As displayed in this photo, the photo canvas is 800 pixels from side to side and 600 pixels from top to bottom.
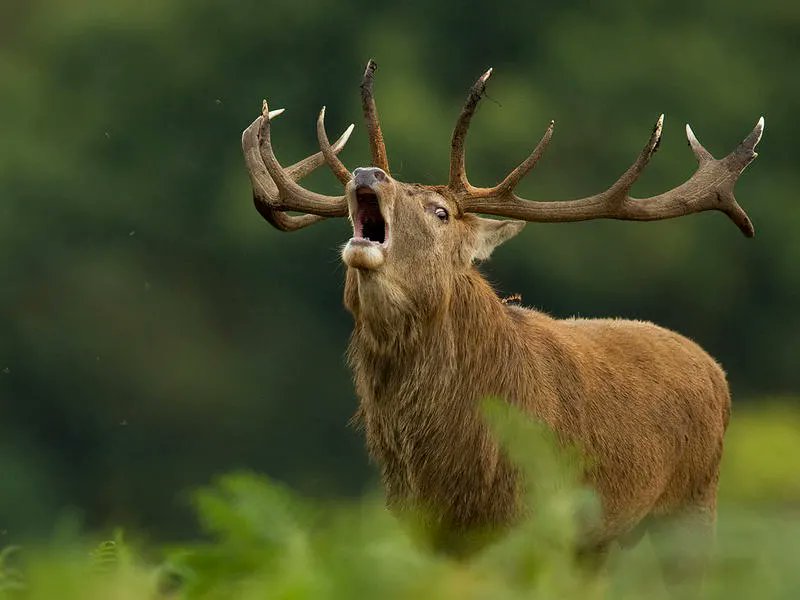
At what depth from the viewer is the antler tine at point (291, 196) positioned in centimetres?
760

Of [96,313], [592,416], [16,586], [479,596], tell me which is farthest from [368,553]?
[96,313]

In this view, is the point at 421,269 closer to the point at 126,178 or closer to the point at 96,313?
the point at 96,313

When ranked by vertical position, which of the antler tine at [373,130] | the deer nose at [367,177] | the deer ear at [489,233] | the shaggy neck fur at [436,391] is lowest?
the shaggy neck fur at [436,391]

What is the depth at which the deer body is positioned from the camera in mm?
6809

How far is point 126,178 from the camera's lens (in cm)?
3922

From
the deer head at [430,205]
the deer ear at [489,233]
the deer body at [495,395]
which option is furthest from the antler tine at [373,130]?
the deer body at [495,395]

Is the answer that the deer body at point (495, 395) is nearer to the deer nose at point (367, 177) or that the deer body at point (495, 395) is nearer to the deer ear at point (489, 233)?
the deer ear at point (489, 233)

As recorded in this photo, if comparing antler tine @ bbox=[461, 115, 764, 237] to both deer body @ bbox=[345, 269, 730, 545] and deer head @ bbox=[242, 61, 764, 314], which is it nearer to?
deer head @ bbox=[242, 61, 764, 314]

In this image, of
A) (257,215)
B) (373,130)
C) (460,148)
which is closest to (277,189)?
(373,130)

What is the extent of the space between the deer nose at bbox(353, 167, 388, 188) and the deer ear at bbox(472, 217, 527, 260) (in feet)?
2.28

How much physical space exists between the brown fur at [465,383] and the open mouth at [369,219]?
0.07 m

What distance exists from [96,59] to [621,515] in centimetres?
3569

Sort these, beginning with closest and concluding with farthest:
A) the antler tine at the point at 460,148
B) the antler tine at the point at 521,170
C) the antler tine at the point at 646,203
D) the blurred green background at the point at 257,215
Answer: the antler tine at the point at 460,148, the antler tine at the point at 521,170, the antler tine at the point at 646,203, the blurred green background at the point at 257,215

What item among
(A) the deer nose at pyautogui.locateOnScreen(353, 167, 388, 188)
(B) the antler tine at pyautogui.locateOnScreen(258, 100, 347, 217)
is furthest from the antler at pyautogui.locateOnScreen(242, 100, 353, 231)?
(A) the deer nose at pyautogui.locateOnScreen(353, 167, 388, 188)
